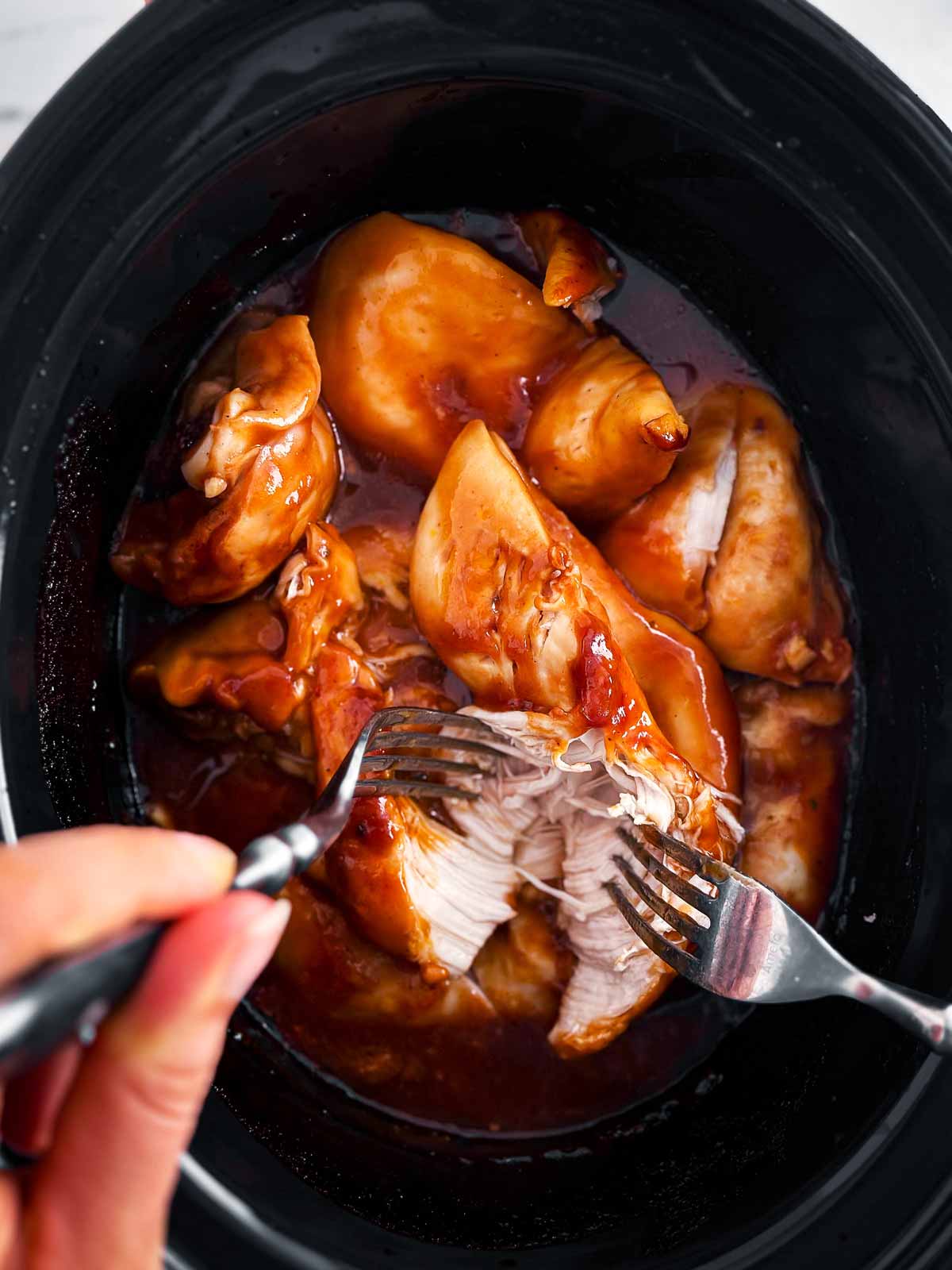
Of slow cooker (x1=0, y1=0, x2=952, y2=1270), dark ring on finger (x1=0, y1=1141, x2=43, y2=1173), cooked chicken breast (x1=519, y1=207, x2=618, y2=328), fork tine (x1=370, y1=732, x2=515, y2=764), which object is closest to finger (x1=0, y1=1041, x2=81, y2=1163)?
dark ring on finger (x1=0, y1=1141, x2=43, y2=1173)

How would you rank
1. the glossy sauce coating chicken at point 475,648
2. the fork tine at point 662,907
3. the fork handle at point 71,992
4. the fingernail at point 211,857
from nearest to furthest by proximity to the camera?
1. the fork handle at point 71,992
2. the fingernail at point 211,857
3. the fork tine at point 662,907
4. the glossy sauce coating chicken at point 475,648

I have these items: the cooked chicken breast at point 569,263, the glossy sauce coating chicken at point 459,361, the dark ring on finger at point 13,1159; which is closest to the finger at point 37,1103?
the dark ring on finger at point 13,1159

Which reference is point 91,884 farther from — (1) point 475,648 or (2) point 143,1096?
(1) point 475,648

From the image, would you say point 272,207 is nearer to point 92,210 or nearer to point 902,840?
point 92,210

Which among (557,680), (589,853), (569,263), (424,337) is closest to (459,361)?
(424,337)

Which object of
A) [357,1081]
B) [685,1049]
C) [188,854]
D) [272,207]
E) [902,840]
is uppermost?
[272,207]

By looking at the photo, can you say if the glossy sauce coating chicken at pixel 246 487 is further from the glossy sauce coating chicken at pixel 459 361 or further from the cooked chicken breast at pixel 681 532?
the cooked chicken breast at pixel 681 532

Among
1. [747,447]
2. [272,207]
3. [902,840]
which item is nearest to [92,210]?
[272,207]
